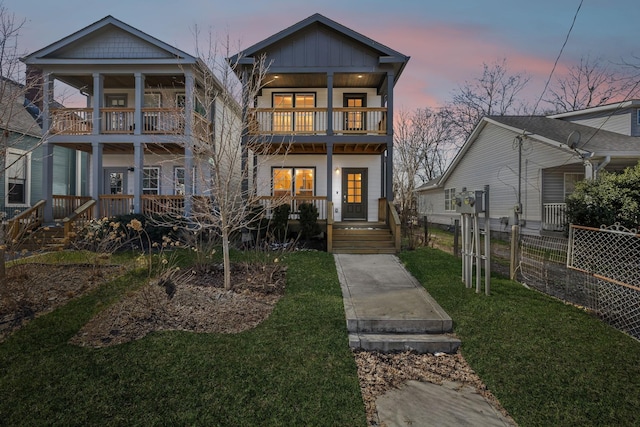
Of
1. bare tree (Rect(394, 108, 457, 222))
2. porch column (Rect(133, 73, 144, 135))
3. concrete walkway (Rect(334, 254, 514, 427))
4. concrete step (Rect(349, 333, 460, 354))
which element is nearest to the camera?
concrete walkway (Rect(334, 254, 514, 427))

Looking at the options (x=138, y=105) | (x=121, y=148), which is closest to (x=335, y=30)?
(x=138, y=105)

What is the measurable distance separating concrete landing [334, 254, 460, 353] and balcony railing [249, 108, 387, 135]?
256 inches

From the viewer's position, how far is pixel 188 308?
4.88 meters

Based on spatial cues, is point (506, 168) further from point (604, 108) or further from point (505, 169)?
point (604, 108)

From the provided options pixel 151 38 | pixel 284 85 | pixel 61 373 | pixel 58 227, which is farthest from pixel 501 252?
pixel 58 227

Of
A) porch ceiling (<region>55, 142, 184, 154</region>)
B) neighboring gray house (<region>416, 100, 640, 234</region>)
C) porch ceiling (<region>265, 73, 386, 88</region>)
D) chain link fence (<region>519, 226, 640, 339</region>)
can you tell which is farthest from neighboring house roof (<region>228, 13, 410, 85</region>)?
chain link fence (<region>519, 226, 640, 339</region>)

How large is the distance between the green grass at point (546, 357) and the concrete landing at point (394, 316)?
0.85ft

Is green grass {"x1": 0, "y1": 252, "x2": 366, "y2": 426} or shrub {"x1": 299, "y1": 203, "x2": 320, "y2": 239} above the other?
shrub {"x1": 299, "y1": 203, "x2": 320, "y2": 239}

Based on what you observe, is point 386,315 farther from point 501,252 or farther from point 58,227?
point 58,227

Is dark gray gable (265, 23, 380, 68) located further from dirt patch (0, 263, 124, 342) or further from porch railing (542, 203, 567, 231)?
dirt patch (0, 263, 124, 342)

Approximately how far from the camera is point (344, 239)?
10.2 meters

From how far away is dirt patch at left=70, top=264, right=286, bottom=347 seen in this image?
4137 mm

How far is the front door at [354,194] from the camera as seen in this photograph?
13.0m

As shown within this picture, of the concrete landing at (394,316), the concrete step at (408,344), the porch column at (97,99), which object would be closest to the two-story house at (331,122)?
the concrete landing at (394,316)
